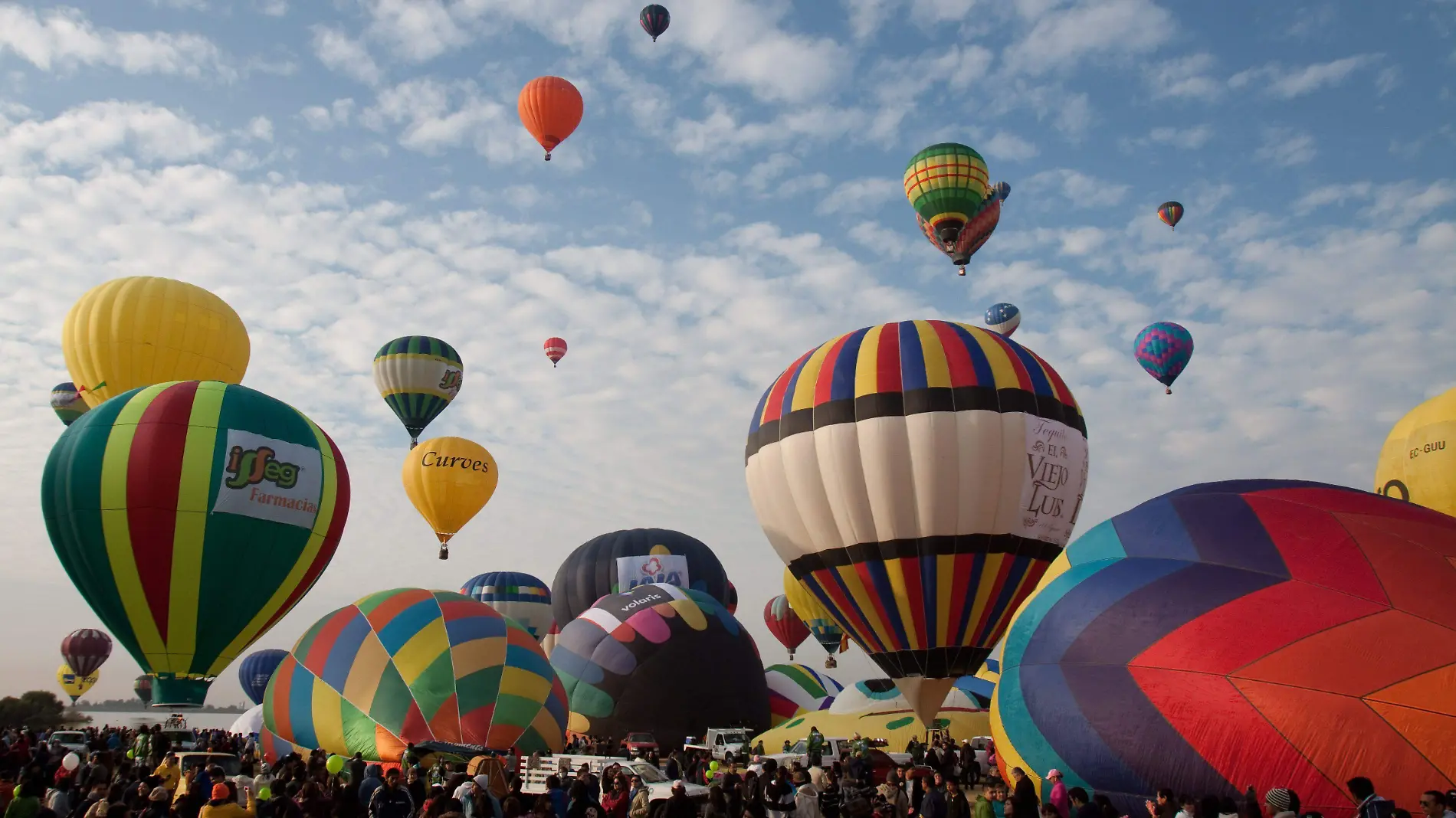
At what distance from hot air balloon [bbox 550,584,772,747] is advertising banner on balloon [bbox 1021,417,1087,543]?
27.7 ft

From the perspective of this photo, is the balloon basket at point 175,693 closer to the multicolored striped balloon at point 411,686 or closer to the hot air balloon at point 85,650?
the multicolored striped balloon at point 411,686

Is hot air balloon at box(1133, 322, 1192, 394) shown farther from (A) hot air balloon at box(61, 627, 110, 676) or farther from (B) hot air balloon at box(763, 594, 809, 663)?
(A) hot air balloon at box(61, 627, 110, 676)

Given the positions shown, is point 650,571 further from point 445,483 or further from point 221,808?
point 221,808

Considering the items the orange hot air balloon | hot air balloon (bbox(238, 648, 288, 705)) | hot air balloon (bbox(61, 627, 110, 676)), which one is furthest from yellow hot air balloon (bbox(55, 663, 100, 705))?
the orange hot air balloon

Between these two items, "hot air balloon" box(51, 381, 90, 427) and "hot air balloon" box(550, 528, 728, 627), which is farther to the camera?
"hot air balloon" box(51, 381, 90, 427)

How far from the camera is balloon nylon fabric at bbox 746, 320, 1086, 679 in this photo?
18547 mm

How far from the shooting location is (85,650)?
183 feet

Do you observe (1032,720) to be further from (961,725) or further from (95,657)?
(95,657)

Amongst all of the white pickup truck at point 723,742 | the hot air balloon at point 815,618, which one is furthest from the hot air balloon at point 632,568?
the white pickup truck at point 723,742

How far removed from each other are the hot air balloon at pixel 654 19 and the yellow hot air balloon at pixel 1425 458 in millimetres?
24081

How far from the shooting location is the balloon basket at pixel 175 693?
756 inches

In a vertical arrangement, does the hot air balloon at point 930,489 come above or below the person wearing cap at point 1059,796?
above

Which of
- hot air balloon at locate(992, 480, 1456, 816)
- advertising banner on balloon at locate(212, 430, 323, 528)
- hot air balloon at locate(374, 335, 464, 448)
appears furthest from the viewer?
hot air balloon at locate(374, 335, 464, 448)

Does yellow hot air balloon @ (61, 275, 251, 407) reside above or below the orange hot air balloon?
below
